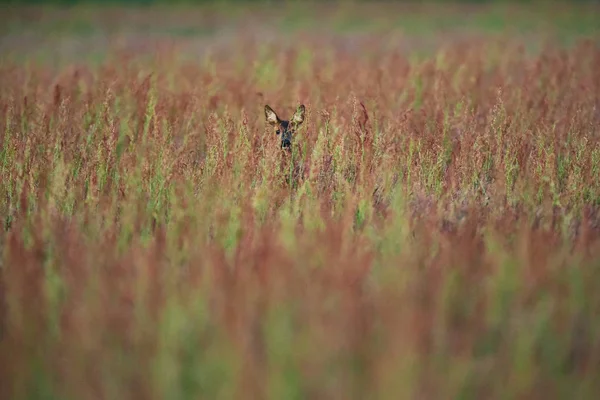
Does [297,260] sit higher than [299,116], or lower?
lower

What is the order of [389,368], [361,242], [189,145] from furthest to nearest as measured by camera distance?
1. [189,145]
2. [361,242]
3. [389,368]

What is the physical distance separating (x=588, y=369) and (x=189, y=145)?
11.2 feet

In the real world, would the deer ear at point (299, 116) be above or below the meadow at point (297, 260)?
above

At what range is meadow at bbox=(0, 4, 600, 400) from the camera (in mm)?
2201

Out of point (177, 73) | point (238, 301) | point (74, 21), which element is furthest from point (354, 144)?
point (74, 21)

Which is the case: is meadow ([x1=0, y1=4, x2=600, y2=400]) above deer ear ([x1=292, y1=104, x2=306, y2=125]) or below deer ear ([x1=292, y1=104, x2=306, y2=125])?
below

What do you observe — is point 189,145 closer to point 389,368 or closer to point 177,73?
point 177,73

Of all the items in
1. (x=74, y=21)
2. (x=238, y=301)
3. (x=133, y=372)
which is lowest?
(x=133, y=372)

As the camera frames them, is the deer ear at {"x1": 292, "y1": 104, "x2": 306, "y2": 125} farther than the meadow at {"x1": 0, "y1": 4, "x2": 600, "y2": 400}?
Yes

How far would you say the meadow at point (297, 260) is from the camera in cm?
220

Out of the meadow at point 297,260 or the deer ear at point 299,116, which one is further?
the deer ear at point 299,116

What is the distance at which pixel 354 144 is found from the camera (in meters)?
4.42

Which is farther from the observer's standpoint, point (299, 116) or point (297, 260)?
point (299, 116)

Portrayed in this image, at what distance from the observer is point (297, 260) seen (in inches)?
107
